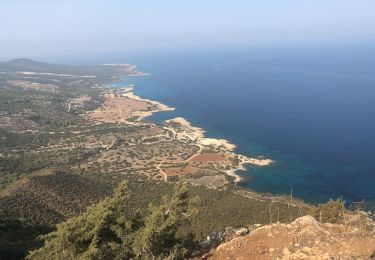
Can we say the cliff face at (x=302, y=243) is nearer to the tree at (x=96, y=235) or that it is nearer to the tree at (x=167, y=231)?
the tree at (x=167, y=231)

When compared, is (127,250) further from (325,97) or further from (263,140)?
(325,97)

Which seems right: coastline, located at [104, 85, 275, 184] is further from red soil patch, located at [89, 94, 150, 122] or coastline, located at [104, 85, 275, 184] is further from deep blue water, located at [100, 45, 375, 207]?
red soil patch, located at [89, 94, 150, 122]

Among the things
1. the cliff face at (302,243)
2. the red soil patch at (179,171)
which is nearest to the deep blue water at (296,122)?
the red soil patch at (179,171)

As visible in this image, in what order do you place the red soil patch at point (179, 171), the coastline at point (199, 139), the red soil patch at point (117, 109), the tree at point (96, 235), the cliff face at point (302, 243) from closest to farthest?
the cliff face at point (302, 243) → the tree at point (96, 235) → the red soil patch at point (179, 171) → the coastline at point (199, 139) → the red soil patch at point (117, 109)

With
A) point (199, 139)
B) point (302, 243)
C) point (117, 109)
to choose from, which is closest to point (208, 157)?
point (199, 139)

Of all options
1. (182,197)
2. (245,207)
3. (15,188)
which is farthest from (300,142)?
(182,197)

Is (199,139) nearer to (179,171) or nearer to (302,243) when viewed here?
(179,171)

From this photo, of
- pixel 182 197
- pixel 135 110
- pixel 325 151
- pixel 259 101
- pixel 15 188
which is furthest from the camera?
pixel 259 101
